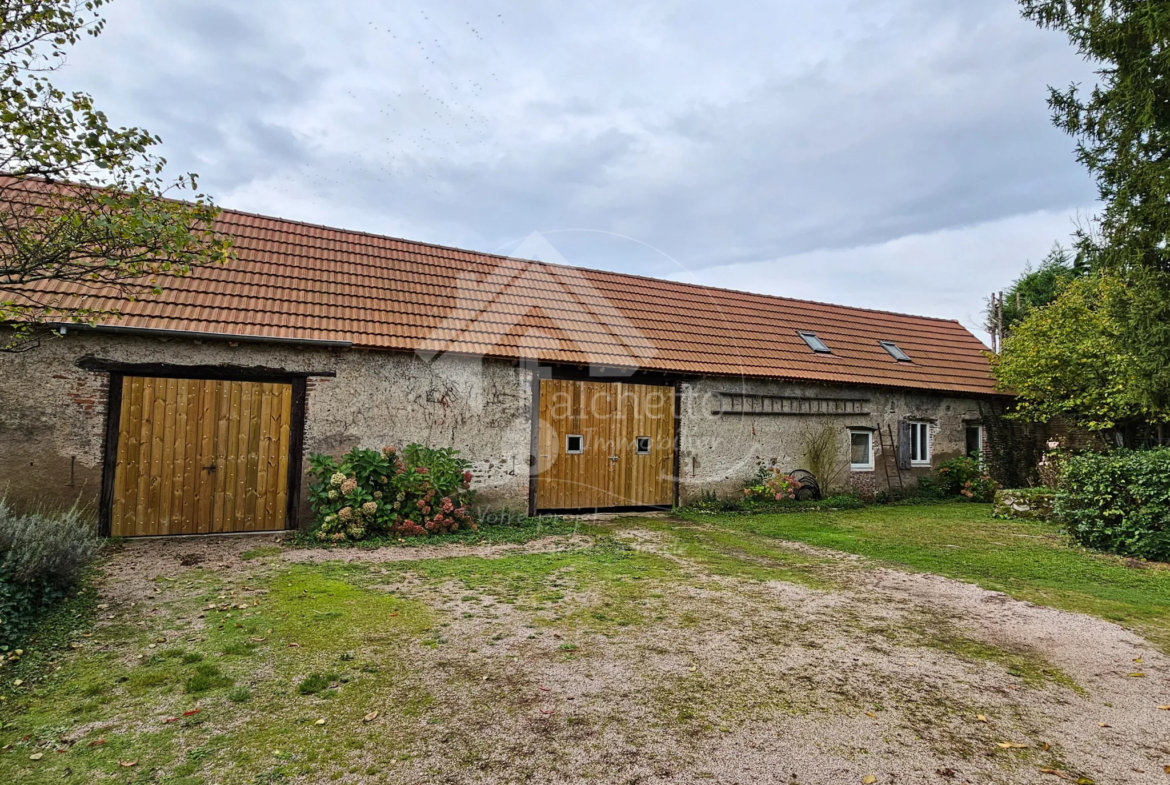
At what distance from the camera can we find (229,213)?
1068 centimetres

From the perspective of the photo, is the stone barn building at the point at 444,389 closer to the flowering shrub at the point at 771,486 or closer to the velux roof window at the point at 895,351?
the velux roof window at the point at 895,351

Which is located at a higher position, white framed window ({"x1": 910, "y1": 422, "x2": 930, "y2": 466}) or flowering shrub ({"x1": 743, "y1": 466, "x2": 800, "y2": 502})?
white framed window ({"x1": 910, "y1": 422, "x2": 930, "y2": 466})

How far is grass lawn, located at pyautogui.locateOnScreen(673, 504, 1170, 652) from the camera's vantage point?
5.42 m

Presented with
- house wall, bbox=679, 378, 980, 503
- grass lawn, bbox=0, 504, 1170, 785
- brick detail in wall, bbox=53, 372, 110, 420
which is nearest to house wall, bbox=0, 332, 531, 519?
brick detail in wall, bbox=53, 372, 110, 420

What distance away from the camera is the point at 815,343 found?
14.1 m

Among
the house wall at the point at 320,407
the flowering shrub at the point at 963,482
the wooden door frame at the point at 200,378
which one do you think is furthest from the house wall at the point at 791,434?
the wooden door frame at the point at 200,378

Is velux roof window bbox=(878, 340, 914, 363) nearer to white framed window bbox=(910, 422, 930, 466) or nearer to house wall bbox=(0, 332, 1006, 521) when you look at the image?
house wall bbox=(0, 332, 1006, 521)

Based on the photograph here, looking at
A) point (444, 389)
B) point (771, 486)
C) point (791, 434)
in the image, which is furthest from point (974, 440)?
point (444, 389)

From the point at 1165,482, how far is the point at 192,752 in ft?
31.6

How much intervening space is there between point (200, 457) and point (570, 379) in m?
5.57

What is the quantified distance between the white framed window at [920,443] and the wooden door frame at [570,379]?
636cm

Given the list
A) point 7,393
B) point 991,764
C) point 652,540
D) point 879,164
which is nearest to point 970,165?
point 879,164

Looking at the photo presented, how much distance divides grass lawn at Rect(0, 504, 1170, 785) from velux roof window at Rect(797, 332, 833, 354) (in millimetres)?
7813

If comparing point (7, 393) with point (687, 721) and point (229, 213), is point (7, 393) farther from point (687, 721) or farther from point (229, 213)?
point (687, 721)
